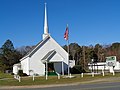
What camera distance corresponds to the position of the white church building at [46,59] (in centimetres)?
5719

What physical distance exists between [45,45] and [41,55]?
94.5 inches

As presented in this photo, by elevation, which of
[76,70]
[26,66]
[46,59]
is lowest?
[76,70]

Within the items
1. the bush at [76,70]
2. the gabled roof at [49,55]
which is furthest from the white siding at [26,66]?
the bush at [76,70]

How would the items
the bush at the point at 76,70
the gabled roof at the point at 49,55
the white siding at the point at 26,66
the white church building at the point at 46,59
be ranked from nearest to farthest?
1. the gabled roof at the point at 49,55
2. the white church building at the point at 46,59
3. the white siding at the point at 26,66
4. the bush at the point at 76,70

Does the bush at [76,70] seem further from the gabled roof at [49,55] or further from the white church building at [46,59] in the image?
the gabled roof at [49,55]

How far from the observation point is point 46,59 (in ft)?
184

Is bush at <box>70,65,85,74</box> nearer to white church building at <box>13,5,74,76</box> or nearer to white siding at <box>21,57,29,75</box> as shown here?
white church building at <box>13,5,74,76</box>

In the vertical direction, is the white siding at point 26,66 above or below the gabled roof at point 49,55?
below

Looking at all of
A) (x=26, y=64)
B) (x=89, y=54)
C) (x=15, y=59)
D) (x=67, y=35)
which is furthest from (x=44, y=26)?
(x=89, y=54)

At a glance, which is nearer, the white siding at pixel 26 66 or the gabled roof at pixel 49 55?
the gabled roof at pixel 49 55

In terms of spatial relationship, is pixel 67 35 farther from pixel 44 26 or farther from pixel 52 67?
pixel 44 26

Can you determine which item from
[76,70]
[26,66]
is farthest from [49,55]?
[76,70]

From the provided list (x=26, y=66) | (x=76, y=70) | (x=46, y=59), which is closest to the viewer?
(x=46, y=59)

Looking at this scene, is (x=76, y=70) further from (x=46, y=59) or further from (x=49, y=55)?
(x=46, y=59)
